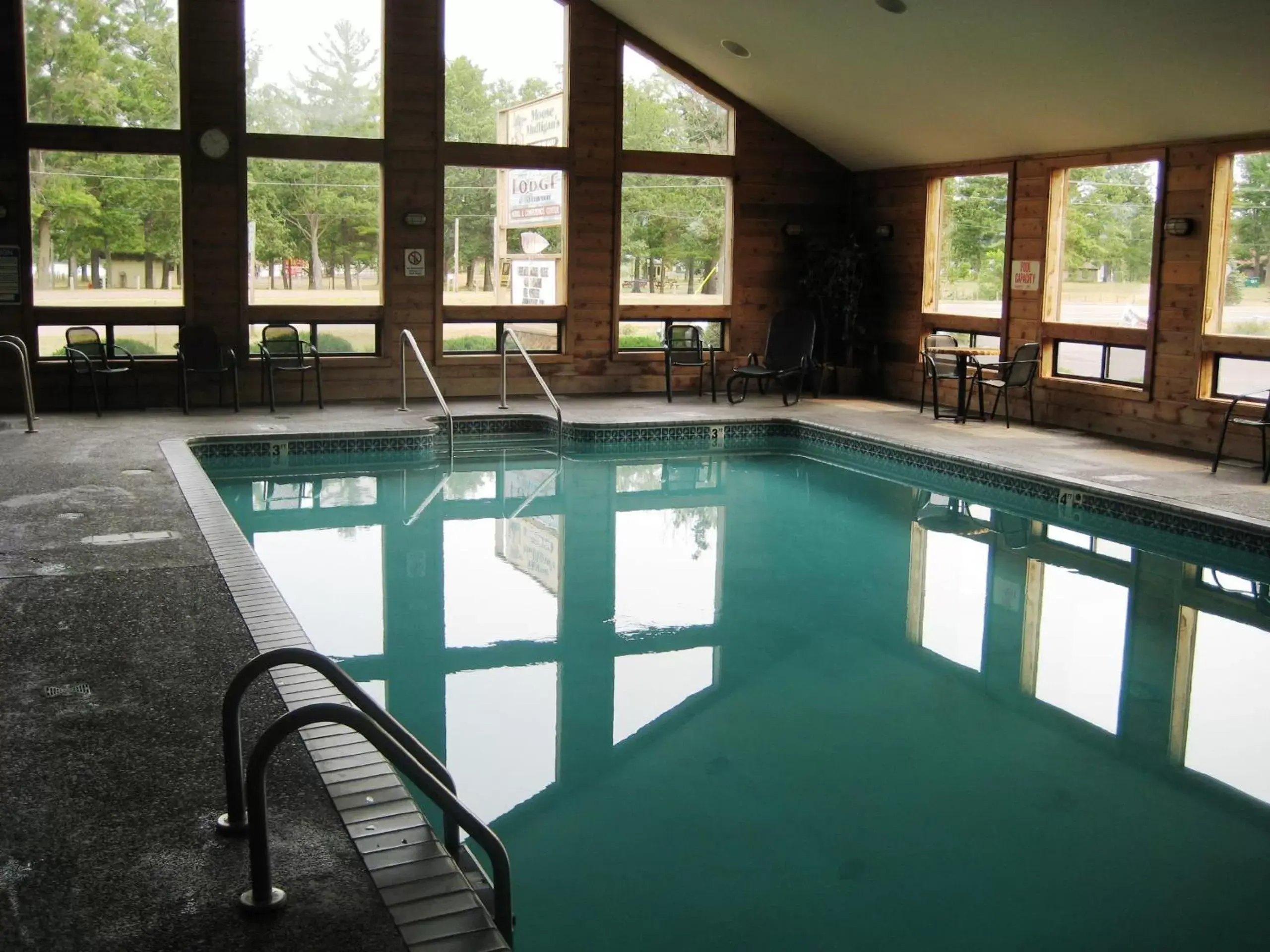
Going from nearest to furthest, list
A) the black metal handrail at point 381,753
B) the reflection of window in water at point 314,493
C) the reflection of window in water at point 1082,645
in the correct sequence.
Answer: the black metal handrail at point 381,753, the reflection of window in water at point 1082,645, the reflection of window in water at point 314,493

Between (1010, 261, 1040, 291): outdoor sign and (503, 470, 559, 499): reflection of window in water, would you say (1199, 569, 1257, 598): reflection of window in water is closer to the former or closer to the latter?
(503, 470, 559, 499): reflection of window in water

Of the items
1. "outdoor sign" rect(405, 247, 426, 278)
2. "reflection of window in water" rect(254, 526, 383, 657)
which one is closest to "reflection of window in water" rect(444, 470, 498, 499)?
"reflection of window in water" rect(254, 526, 383, 657)

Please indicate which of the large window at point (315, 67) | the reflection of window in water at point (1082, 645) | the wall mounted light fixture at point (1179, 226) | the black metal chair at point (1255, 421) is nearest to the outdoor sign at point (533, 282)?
the large window at point (315, 67)

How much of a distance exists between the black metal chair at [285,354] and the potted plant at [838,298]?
461cm

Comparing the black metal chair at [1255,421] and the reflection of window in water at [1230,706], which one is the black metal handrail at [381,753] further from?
the black metal chair at [1255,421]

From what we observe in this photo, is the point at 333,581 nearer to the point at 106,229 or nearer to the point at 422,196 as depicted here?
the point at 106,229

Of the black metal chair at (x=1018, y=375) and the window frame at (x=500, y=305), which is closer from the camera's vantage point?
the black metal chair at (x=1018, y=375)

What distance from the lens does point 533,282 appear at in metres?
11.4

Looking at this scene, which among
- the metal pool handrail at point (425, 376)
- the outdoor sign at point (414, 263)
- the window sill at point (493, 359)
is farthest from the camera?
the window sill at point (493, 359)

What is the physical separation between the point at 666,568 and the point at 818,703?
6.70ft

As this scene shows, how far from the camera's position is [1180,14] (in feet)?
23.1

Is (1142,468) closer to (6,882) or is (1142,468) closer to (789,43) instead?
→ (789,43)

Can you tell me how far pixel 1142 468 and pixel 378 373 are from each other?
6251mm

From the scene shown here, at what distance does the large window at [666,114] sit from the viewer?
1133cm
